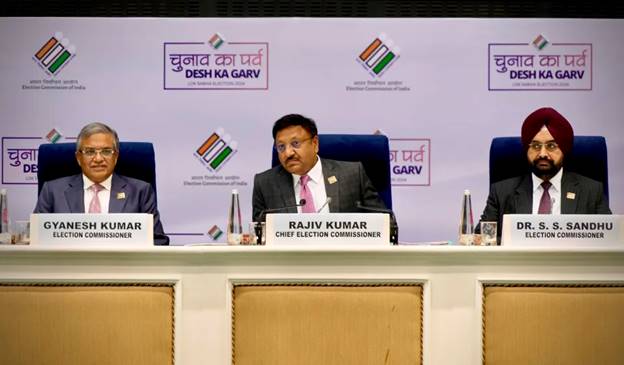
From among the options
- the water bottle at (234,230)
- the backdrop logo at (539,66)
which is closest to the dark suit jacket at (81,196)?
the water bottle at (234,230)

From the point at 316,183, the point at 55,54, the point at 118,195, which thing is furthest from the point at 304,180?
the point at 55,54

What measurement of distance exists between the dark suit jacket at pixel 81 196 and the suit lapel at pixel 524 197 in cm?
155

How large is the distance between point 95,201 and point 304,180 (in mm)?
955

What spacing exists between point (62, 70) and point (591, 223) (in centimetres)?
350

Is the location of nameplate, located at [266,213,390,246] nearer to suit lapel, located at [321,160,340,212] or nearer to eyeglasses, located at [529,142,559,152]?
suit lapel, located at [321,160,340,212]

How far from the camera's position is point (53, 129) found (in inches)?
171

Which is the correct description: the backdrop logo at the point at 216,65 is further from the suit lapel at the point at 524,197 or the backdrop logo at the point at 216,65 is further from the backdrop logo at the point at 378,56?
the suit lapel at the point at 524,197

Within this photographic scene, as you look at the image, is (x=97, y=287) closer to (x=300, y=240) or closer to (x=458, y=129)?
(x=300, y=240)

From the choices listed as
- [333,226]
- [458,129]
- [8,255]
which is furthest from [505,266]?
[458,129]

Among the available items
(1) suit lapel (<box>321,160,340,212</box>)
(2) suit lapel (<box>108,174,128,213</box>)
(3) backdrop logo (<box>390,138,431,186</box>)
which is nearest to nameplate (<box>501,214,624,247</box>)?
(1) suit lapel (<box>321,160,340,212</box>)

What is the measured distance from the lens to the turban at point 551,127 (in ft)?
9.68

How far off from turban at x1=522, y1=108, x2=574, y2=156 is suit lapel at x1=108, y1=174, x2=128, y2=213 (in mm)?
1793

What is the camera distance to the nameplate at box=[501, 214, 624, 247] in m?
1.85

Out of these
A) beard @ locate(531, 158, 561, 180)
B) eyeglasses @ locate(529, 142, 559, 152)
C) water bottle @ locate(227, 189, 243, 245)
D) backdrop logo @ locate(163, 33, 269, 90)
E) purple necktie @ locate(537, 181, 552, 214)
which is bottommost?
water bottle @ locate(227, 189, 243, 245)
